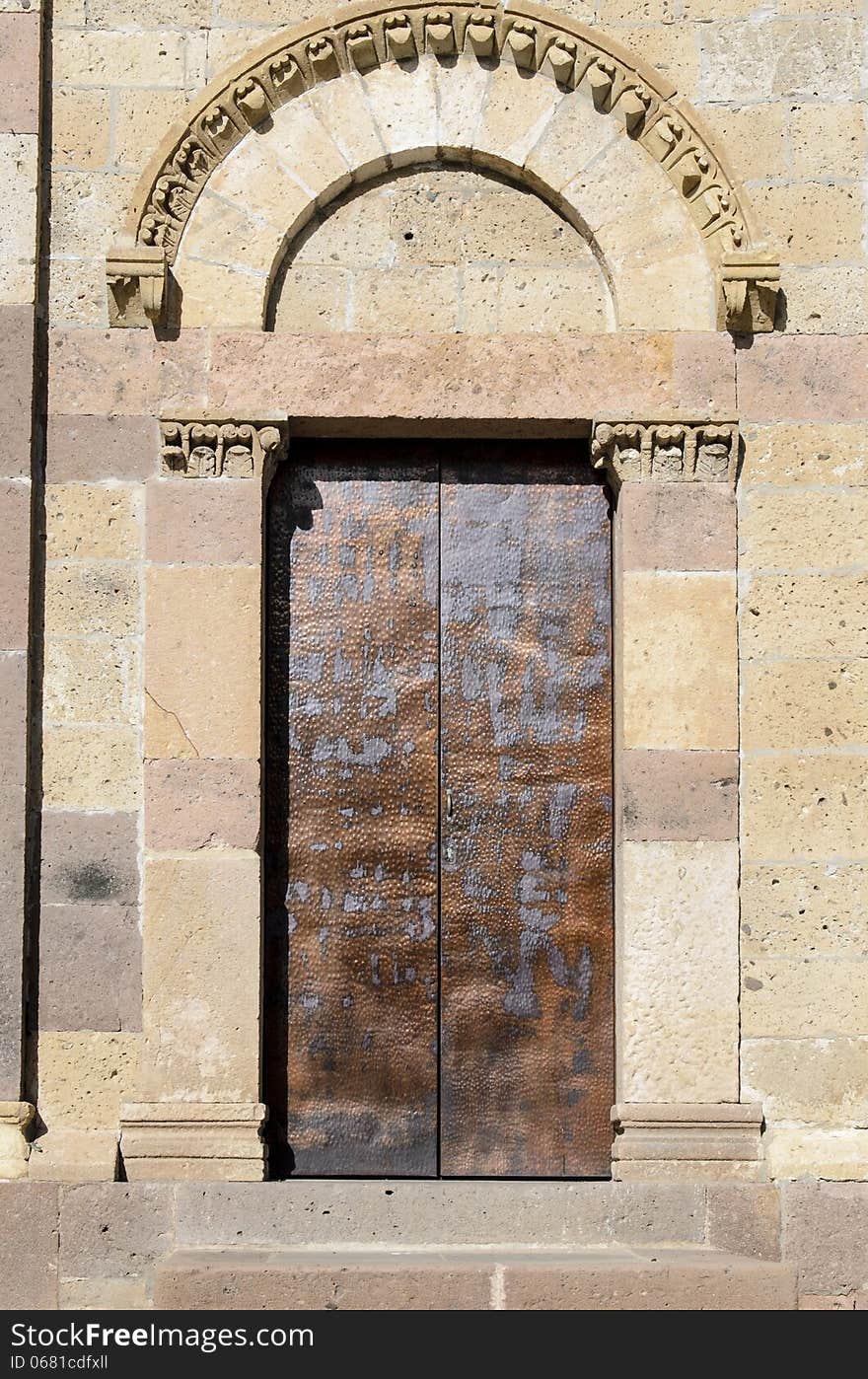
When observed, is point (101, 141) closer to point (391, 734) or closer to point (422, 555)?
point (422, 555)

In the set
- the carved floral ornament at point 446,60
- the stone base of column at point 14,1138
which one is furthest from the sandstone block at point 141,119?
the stone base of column at point 14,1138

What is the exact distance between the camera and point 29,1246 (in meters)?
6.12

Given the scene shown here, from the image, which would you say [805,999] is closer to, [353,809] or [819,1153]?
[819,1153]

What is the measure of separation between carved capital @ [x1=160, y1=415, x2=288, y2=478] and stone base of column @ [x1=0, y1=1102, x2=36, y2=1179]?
7.94 feet

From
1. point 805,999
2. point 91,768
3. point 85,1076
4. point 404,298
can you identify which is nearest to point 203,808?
point 91,768

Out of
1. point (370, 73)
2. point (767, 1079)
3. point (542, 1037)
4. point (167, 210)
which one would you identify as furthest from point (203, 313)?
point (767, 1079)

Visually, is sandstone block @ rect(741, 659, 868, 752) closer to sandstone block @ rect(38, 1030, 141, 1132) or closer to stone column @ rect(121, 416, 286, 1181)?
stone column @ rect(121, 416, 286, 1181)

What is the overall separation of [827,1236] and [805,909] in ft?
3.80

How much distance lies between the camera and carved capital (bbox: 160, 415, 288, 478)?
6.60 m

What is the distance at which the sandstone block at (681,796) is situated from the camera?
647 cm

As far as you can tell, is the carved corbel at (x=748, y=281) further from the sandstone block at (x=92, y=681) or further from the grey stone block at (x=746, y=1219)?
the grey stone block at (x=746, y=1219)

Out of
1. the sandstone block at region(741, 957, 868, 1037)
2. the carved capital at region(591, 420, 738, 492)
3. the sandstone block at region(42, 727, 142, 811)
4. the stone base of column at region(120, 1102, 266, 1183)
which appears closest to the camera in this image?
the stone base of column at region(120, 1102, 266, 1183)

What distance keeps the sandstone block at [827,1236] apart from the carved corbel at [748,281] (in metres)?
3.25

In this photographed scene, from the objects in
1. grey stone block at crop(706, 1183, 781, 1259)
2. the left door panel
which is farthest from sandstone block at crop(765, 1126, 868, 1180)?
the left door panel
